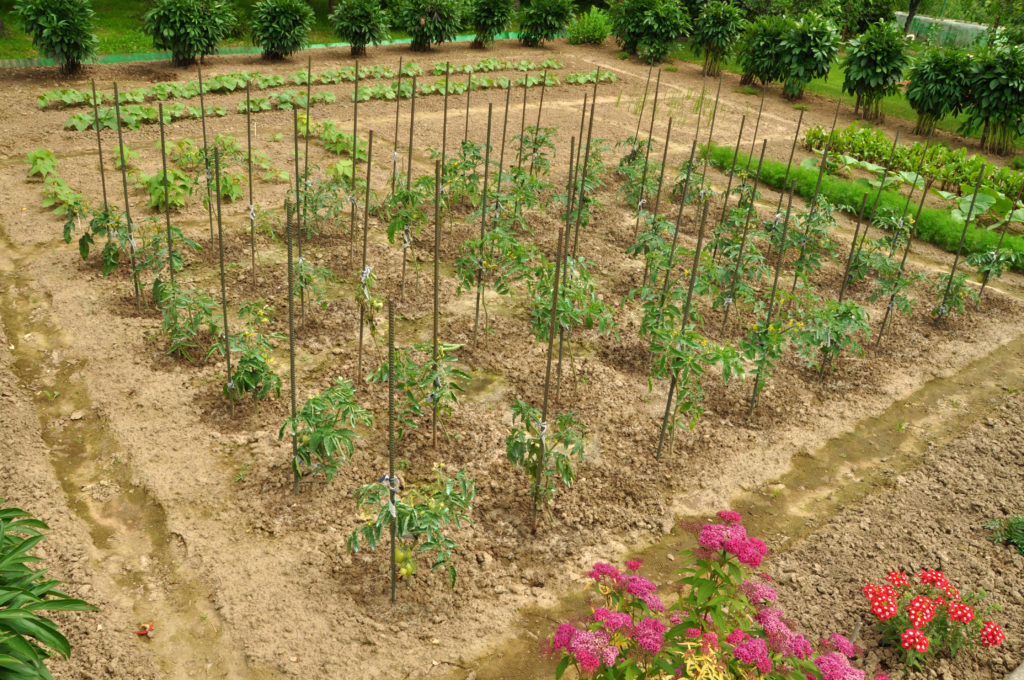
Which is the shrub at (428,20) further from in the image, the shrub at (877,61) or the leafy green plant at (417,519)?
the leafy green plant at (417,519)

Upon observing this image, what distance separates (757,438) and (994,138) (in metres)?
9.47

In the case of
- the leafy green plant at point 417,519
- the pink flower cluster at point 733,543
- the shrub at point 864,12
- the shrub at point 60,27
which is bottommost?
the leafy green plant at point 417,519

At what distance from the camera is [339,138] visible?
9281 millimetres

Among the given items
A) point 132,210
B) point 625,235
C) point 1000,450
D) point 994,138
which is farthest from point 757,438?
point 994,138

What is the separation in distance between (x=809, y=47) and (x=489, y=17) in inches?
233

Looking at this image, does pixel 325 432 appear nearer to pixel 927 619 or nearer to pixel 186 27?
pixel 927 619

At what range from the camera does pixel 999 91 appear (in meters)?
11.2

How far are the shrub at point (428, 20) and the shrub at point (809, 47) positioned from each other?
5946 mm

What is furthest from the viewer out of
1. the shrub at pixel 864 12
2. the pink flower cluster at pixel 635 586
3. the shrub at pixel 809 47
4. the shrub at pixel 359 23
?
the shrub at pixel 864 12

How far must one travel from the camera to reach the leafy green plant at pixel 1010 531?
450 centimetres

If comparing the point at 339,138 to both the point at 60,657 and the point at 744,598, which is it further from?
the point at 744,598

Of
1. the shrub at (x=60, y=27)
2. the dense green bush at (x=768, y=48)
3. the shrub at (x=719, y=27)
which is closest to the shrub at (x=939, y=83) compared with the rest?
the dense green bush at (x=768, y=48)

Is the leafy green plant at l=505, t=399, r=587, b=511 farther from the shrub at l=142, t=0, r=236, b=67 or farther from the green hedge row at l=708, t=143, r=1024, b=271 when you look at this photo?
the shrub at l=142, t=0, r=236, b=67

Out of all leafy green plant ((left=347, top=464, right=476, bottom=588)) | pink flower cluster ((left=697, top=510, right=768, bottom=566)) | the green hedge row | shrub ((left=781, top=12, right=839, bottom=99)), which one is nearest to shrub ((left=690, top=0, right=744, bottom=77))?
shrub ((left=781, top=12, right=839, bottom=99))
